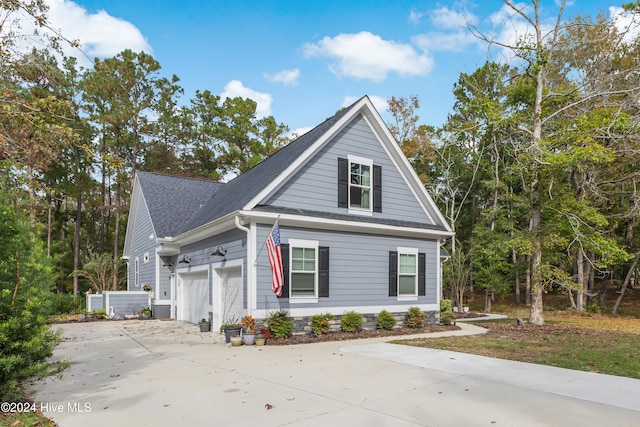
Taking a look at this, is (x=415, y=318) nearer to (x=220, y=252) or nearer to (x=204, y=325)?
(x=220, y=252)

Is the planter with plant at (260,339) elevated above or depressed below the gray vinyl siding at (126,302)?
above

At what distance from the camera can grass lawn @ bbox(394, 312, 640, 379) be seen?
8016mm

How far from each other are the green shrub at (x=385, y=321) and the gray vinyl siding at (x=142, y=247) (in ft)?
32.5

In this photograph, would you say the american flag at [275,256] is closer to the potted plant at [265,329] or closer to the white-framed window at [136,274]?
the potted plant at [265,329]


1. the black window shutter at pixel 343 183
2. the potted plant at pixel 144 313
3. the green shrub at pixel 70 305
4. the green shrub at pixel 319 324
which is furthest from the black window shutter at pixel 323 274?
the green shrub at pixel 70 305

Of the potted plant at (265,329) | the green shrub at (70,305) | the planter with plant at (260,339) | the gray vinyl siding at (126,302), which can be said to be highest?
the potted plant at (265,329)

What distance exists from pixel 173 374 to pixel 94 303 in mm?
14834

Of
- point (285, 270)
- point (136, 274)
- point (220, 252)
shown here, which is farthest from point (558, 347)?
point (136, 274)

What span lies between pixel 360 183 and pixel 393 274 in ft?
10.0

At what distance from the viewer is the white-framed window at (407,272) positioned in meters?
14.3

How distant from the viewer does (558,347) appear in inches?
399

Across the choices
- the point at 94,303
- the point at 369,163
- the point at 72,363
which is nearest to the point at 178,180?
the point at 94,303

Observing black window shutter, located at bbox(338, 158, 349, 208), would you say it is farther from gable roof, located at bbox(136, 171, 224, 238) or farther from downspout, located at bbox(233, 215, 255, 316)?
gable roof, located at bbox(136, 171, 224, 238)

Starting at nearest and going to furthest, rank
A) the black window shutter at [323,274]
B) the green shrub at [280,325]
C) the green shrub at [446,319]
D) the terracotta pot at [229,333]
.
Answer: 1. the terracotta pot at [229,333]
2. the green shrub at [280,325]
3. the black window shutter at [323,274]
4. the green shrub at [446,319]
